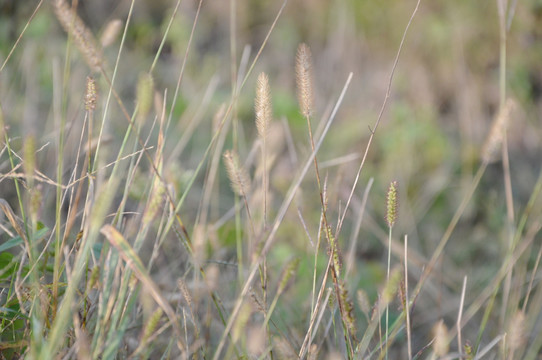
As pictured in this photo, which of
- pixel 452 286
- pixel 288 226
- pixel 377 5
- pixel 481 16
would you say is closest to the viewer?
pixel 452 286

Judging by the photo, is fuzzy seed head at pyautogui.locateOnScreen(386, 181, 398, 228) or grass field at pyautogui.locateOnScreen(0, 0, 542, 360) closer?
fuzzy seed head at pyautogui.locateOnScreen(386, 181, 398, 228)

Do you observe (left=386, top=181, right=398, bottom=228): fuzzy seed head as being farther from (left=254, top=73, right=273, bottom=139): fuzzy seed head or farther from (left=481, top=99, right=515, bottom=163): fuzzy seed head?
(left=481, top=99, right=515, bottom=163): fuzzy seed head

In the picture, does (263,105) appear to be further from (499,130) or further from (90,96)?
(499,130)

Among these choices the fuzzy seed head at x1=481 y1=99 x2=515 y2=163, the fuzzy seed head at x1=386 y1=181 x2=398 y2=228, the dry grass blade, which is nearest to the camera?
the dry grass blade

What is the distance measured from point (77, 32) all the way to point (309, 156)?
1.55 ft

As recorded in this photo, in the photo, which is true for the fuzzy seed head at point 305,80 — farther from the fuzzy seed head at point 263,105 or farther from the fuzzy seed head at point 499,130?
the fuzzy seed head at point 499,130

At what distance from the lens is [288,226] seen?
1855 mm

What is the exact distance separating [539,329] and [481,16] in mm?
1577

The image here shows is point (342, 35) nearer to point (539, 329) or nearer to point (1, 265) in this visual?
point (539, 329)

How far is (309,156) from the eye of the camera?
3.58 ft

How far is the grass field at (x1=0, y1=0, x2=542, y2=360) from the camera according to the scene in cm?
106

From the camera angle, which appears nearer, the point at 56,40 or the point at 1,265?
the point at 1,265

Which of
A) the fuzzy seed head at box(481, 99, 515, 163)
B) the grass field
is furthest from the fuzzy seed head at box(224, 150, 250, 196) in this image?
the fuzzy seed head at box(481, 99, 515, 163)

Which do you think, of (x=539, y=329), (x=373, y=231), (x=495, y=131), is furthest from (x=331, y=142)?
(x=495, y=131)
